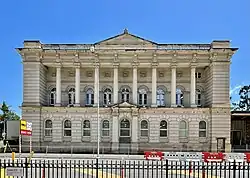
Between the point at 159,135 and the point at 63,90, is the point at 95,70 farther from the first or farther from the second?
the point at 159,135

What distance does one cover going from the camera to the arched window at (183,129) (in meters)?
57.0

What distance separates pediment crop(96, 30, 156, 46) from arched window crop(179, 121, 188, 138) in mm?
12654

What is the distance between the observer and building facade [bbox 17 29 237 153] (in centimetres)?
5631

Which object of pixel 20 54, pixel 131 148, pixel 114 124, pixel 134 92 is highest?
pixel 20 54

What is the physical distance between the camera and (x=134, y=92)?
58.6 metres

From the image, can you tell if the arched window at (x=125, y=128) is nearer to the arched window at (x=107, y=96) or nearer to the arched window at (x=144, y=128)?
the arched window at (x=144, y=128)

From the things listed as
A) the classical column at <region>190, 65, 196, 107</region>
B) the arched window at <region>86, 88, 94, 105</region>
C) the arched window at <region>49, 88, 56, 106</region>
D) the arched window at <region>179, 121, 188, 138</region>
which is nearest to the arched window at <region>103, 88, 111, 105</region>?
the arched window at <region>86, 88, 94, 105</region>

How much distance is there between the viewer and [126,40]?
59.4 metres

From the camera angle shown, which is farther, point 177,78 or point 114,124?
point 177,78

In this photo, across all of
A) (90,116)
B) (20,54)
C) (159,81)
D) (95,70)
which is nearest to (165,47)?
(159,81)

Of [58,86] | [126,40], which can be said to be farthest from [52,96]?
[126,40]

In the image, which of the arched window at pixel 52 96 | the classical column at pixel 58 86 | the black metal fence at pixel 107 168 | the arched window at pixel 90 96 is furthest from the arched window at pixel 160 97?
the black metal fence at pixel 107 168

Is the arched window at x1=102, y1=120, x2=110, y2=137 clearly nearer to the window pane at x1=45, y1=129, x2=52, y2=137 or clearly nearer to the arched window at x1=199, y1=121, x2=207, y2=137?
the window pane at x1=45, y1=129, x2=52, y2=137

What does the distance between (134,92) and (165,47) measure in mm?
8067
